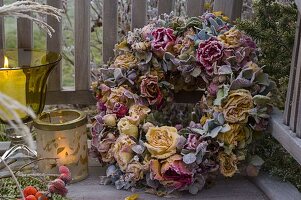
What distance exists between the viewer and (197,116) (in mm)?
1676

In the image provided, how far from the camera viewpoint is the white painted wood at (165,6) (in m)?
1.83

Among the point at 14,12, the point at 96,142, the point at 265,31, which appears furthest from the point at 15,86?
the point at 265,31

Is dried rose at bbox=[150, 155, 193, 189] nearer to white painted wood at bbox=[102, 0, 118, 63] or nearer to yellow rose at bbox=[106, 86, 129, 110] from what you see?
yellow rose at bbox=[106, 86, 129, 110]

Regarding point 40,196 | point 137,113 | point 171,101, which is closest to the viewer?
point 40,196

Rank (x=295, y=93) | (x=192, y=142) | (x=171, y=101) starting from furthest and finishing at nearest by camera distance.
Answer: (x=171, y=101) < (x=192, y=142) < (x=295, y=93)

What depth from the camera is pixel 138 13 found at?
71.7 inches

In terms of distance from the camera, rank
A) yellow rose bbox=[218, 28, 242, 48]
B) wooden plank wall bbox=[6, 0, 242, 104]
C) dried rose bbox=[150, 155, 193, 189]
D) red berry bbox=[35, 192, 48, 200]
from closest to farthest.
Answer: red berry bbox=[35, 192, 48, 200] < dried rose bbox=[150, 155, 193, 189] < yellow rose bbox=[218, 28, 242, 48] < wooden plank wall bbox=[6, 0, 242, 104]

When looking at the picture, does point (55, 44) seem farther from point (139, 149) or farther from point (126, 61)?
point (139, 149)

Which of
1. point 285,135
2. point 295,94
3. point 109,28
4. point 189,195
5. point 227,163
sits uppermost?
point 109,28

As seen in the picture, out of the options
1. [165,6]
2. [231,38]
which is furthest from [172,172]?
[165,6]

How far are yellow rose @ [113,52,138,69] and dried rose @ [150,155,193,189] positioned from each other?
0.33 m

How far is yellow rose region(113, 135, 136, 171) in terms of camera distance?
59.0 inches

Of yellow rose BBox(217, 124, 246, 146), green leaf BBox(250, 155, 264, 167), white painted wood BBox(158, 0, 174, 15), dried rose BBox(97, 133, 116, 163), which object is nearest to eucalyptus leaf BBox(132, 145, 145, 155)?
dried rose BBox(97, 133, 116, 163)

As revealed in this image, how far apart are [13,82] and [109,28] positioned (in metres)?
0.40
